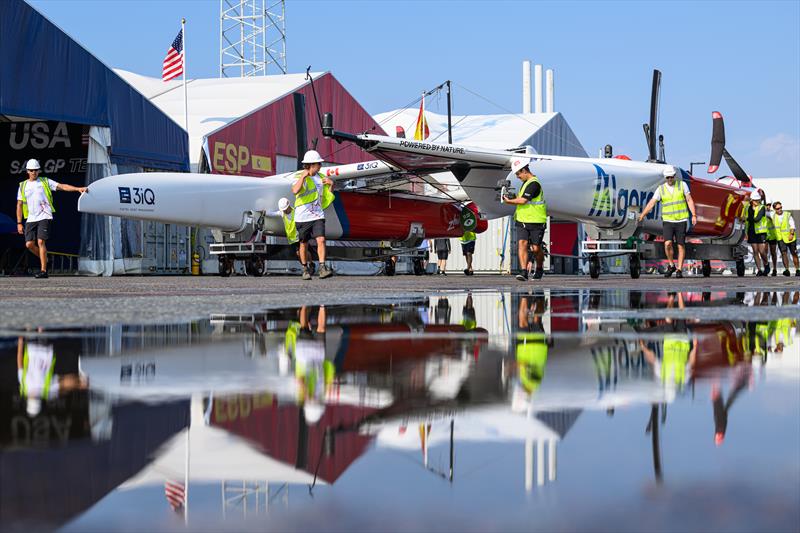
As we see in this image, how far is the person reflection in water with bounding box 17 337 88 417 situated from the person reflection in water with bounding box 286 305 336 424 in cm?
56

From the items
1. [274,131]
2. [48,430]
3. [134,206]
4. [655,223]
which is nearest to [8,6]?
[134,206]

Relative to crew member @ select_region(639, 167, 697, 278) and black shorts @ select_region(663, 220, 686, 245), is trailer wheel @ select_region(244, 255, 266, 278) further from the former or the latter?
black shorts @ select_region(663, 220, 686, 245)

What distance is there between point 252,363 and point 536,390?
0.99 meters

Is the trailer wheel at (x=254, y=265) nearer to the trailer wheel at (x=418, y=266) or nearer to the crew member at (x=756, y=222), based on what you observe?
the trailer wheel at (x=418, y=266)

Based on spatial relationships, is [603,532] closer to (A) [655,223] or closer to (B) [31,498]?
(B) [31,498]

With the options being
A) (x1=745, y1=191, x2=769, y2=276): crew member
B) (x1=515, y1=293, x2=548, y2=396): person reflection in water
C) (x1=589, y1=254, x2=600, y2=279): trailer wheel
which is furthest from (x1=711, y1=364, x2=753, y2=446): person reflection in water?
(x1=745, y1=191, x2=769, y2=276): crew member

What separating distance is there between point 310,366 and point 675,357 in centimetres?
121

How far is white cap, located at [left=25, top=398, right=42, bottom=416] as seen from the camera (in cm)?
194

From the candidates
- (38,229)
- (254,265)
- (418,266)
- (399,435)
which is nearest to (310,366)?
(399,435)

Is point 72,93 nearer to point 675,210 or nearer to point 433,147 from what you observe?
point 433,147

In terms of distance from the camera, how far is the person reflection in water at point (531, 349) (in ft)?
8.20

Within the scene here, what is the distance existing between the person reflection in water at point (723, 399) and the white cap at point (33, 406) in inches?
53.2

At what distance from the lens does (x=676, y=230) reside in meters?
15.8

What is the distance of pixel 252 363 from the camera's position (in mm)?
2898
